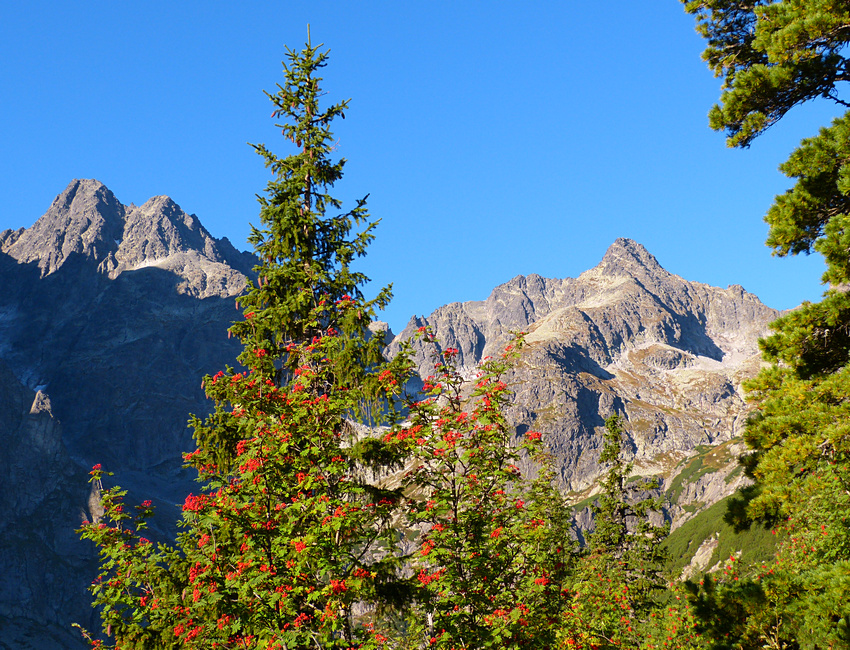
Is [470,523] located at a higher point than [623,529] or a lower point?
lower

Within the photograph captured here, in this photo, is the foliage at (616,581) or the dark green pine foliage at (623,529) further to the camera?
the dark green pine foliage at (623,529)

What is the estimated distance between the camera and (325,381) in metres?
15.5

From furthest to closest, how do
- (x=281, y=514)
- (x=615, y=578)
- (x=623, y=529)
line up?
(x=623, y=529), (x=615, y=578), (x=281, y=514)

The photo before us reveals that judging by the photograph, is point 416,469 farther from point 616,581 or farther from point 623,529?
point 623,529

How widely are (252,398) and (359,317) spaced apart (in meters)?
3.66

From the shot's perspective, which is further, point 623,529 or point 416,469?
point 623,529

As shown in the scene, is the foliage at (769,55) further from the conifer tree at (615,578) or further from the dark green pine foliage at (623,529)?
the dark green pine foliage at (623,529)

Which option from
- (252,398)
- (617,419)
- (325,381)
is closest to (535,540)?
(325,381)

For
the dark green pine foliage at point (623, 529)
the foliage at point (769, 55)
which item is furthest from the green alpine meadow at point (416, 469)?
the dark green pine foliage at point (623, 529)

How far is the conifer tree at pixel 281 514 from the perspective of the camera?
37.9ft

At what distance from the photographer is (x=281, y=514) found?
492 inches

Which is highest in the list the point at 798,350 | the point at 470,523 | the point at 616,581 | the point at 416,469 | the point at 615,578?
the point at 798,350

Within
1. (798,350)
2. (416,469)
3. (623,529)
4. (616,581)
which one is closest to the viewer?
(798,350)

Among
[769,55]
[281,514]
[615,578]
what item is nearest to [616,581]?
[615,578]
